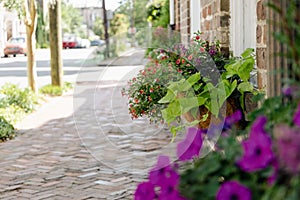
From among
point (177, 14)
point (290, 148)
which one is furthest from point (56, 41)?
point (290, 148)

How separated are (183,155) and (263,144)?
0.50m

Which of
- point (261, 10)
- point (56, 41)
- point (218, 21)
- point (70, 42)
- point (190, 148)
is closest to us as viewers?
point (190, 148)

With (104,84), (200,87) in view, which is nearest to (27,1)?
(104,84)

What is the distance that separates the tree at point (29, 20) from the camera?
8453 mm

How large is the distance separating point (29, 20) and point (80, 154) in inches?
166

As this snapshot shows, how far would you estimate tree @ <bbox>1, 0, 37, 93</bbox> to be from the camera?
27.7ft

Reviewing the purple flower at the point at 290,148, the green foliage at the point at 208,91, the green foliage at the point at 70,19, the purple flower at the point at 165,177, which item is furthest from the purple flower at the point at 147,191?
the green foliage at the point at 70,19

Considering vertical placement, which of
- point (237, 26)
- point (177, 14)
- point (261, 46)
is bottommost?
point (261, 46)

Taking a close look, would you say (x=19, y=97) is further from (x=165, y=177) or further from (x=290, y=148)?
(x=290, y=148)

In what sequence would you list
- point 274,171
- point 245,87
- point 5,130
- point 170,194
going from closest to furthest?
1. point 274,171
2. point 170,194
3. point 245,87
4. point 5,130

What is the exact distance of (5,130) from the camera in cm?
618

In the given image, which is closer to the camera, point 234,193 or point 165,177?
point 234,193

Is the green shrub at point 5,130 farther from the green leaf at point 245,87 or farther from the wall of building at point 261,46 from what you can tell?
the wall of building at point 261,46

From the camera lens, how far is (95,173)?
4.39 m
